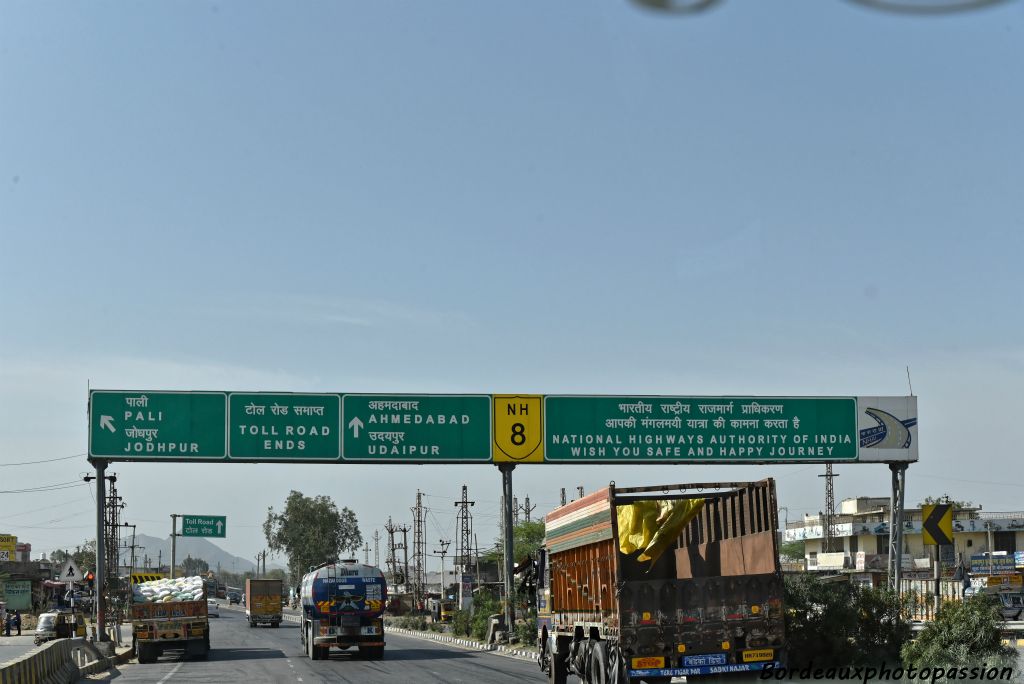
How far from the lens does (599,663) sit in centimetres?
1784

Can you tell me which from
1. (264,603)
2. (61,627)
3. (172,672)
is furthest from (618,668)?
(264,603)

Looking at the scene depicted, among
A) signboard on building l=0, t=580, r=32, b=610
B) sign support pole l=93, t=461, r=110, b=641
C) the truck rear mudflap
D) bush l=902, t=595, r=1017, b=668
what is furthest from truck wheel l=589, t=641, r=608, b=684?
signboard on building l=0, t=580, r=32, b=610

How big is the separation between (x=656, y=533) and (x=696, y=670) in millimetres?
2572

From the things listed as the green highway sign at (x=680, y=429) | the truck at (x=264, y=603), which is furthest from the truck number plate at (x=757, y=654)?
the truck at (x=264, y=603)

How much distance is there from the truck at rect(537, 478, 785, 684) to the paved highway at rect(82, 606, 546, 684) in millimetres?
5854

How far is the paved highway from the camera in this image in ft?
84.3

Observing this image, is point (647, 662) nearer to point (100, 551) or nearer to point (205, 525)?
point (100, 551)

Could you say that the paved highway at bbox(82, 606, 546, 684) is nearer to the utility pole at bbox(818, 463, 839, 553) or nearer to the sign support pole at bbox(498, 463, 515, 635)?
the sign support pole at bbox(498, 463, 515, 635)

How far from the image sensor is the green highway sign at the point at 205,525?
9230 centimetres

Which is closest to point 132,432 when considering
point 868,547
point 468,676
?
point 468,676

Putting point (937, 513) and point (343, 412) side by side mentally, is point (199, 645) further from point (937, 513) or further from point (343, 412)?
point (937, 513)

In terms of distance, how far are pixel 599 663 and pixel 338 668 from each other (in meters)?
13.6

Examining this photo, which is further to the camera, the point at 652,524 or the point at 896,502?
the point at 896,502

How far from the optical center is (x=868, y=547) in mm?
100688
